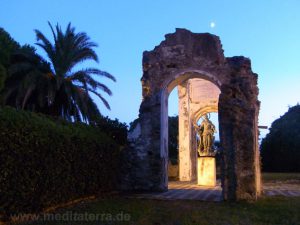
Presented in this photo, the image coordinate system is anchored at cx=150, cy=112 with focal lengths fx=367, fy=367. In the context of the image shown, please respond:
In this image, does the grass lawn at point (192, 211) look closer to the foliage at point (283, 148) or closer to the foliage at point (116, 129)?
the foliage at point (116, 129)

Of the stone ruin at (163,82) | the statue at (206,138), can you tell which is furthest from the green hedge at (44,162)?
the statue at (206,138)

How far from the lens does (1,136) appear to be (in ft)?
22.1

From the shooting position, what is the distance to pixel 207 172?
16812 millimetres

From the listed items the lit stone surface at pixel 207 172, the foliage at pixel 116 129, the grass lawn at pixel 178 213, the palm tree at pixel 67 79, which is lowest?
the grass lawn at pixel 178 213

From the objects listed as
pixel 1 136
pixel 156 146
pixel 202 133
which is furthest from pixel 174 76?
pixel 1 136

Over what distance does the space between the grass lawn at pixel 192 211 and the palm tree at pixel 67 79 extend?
1025 centimetres

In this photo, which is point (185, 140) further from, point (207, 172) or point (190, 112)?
point (207, 172)

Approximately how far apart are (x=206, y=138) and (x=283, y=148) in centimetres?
1256

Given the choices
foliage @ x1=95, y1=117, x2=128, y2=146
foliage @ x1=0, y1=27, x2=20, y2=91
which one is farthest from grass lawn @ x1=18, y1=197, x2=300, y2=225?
foliage @ x1=0, y1=27, x2=20, y2=91

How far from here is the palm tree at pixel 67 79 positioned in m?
19.0

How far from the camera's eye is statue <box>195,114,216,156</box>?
18.0 metres

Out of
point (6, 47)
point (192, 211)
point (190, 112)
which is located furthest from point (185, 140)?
point (192, 211)

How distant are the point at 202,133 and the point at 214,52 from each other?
623 cm

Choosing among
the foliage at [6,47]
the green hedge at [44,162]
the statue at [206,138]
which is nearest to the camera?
the green hedge at [44,162]
